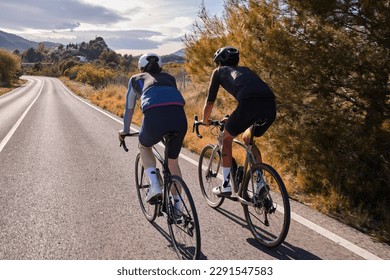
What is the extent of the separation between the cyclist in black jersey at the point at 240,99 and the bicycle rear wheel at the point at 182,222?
99cm

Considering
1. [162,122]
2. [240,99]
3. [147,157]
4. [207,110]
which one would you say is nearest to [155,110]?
[162,122]

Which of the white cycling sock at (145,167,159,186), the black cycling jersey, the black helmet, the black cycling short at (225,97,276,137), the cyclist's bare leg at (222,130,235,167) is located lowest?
the white cycling sock at (145,167,159,186)

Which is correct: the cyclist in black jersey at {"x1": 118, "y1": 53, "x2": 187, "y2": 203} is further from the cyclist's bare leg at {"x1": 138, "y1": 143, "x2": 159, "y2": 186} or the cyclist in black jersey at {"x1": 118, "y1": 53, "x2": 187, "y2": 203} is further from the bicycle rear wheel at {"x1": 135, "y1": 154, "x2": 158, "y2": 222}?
the bicycle rear wheel at {"x1": 135, "y1": 154, "x2": 158, "y2": 222}

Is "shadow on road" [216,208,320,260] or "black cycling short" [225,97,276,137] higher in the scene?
"black cycling short" [225,97,276,137]

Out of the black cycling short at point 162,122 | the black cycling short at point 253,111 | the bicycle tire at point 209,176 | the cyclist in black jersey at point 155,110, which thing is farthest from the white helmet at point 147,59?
the bicycle tire at point 209,176

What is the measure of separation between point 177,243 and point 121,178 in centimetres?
280

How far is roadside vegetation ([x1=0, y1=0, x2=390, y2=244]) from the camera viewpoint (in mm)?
4398

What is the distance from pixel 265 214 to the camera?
3672 mm

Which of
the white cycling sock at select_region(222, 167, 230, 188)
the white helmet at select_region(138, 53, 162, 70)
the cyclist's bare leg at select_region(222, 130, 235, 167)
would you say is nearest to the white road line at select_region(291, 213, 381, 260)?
the white cycling sock at select_region(222, 167, 230, 188)

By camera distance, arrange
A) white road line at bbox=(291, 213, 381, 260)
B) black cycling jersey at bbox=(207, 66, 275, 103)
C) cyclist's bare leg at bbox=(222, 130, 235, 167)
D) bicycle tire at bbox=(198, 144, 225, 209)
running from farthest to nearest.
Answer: bicycle tire at bbox=(198, 144, 225, 209), cyclist's bare leg at bbox=(222, 130, 235, 167), black cycling jersey at bbox=(207, 66, 275, 103), white road line at bbox=(291, 213, 381, 260)

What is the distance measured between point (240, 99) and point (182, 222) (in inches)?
57.3

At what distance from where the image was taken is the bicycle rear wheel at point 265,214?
11.0 feet

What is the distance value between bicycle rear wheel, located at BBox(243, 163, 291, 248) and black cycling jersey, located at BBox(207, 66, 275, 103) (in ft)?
2.56

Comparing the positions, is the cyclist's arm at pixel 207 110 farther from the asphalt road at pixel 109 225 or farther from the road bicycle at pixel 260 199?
the asphalt road at pixel 109 225
